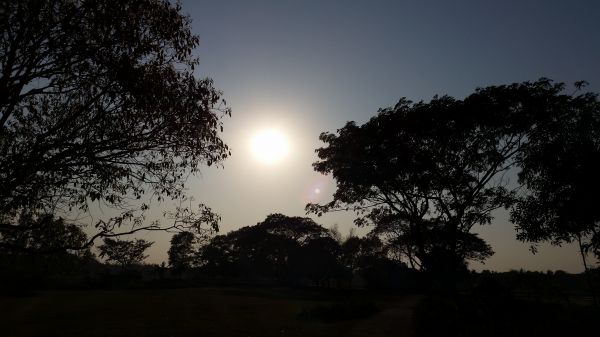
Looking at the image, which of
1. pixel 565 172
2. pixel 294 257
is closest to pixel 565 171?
pixel 565 172

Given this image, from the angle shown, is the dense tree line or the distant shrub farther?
the dense tree line

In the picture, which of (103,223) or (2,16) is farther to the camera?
(103,223)

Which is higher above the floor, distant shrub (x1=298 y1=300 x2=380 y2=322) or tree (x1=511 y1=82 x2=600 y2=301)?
tree (x1=511 y1=82 x2=600 y2=301)

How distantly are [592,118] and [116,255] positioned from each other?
92166 mm

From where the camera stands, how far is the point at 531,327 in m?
12.4

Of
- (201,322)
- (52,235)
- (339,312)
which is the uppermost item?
(52,235)

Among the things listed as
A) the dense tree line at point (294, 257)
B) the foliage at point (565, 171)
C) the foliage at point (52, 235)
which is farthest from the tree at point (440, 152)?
the dense tree line at point (294, 257)

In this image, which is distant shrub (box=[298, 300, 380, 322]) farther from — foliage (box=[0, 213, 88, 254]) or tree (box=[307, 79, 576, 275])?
foliage (box=[0, 213, 88, 254])

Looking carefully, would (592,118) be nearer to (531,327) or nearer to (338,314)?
(531,327)

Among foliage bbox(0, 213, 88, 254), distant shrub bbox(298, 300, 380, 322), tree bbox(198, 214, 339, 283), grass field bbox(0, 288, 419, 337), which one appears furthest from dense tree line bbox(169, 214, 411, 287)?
foliage bbox(0, 213, 88, 254)

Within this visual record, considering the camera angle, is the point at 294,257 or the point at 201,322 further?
the point at 294,257

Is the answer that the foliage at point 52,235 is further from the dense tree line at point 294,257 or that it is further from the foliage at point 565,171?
the dense tree line at point 294,257

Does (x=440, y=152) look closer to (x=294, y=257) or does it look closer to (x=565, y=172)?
(x=565, y=172)

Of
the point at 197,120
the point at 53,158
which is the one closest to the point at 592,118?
the point at 197,120
